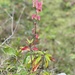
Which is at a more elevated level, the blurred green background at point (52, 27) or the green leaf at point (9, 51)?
the green leaf at point (9, 51)

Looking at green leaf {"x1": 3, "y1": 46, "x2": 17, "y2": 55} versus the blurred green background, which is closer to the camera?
green leaf {"x1": 3, "y1": 46, "x2": 17, "y2": 55}

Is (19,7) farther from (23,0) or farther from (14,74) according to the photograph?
(14,74)

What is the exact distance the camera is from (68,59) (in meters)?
4.54

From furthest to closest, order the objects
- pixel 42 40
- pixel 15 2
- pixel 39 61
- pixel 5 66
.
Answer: pixel 15 2
pixel 42 40
pixel 5 66
pixel 39 61

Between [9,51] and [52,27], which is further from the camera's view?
[52,27]

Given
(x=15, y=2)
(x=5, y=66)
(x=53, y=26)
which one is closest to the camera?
(x=5, y=66)

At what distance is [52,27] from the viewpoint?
6066 mm

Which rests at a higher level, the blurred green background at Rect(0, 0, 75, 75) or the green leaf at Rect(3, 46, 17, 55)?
the green leaf at Rect(3, 46, 17, 55)

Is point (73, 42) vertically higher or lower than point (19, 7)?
lower

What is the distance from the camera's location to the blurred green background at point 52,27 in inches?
178

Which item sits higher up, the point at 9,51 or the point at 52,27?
the point at 9,51

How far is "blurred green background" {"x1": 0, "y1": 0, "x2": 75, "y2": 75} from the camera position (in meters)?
4.51

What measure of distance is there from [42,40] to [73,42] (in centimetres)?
62

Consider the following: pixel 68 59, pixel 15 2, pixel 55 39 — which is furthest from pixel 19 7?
pixel 68 59
